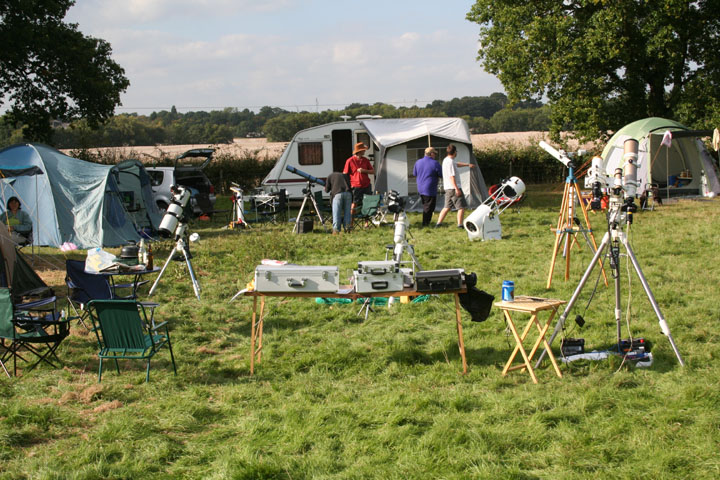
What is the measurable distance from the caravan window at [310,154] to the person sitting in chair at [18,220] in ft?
23.8

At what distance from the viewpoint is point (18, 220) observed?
Answer: 1023 centimetres

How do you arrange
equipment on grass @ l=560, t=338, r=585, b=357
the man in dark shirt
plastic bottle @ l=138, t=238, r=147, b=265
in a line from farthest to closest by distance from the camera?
the man in dark shirt → plastic bottle @ l=138, t=238, r=147, b=265 → equipment on grass @ l=560, t=338, r=585, b=357

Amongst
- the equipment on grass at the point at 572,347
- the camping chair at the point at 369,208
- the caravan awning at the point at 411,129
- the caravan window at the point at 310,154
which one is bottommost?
the equipment on grass at the point at 572,347

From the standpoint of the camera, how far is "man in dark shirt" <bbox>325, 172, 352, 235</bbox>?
11633mm

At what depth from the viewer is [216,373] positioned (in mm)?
5285

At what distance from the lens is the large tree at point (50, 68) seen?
16.8 m

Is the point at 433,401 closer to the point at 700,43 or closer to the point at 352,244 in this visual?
the point at 352,244

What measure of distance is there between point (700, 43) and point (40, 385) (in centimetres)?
1936

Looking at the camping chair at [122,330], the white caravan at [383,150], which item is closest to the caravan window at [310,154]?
the white caravan at [383,150]

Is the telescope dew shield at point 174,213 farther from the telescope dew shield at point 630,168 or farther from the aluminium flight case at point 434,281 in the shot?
the telescope dew shield at point 630,168

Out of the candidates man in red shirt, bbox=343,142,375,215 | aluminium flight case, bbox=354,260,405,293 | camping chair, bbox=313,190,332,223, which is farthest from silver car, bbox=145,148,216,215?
aluminium flight case, bbox=354,260,405,293

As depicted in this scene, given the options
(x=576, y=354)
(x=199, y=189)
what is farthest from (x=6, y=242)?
(x=199, y=189)

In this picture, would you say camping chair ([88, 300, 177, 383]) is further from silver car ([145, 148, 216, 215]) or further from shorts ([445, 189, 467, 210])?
silver car ([145, 148, 216, 215])

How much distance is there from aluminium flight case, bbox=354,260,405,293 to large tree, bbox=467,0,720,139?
1518 centimetres
